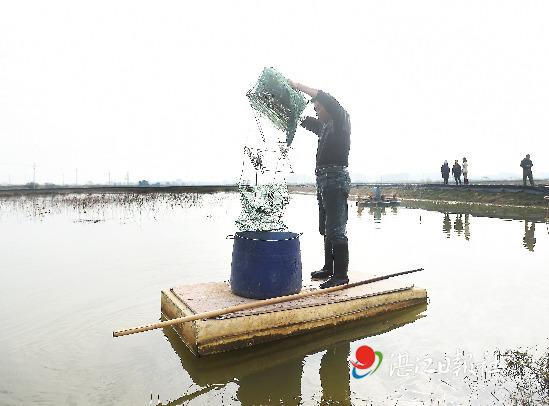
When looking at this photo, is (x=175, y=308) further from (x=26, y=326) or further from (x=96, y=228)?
(x=96, y=228)

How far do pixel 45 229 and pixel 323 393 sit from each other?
1252 cm

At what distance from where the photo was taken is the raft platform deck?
11.2 feet

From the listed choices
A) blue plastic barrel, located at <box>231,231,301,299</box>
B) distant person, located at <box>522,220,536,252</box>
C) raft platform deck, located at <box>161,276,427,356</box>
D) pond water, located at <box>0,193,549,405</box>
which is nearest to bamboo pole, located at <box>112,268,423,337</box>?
raft platform deck, located at <box>161,276,427,356</box>

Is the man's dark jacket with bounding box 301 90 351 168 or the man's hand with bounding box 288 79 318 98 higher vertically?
the man's hand with bounding box 288 79 318 98

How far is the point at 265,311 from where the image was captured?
362 centimetres

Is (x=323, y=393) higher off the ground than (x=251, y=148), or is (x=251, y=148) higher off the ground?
(x=251, y=148)

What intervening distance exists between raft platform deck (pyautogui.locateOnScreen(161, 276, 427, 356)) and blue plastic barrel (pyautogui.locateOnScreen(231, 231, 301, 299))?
0.14 m

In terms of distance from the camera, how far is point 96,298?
5164 mm

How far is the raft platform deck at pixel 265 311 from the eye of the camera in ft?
11.2

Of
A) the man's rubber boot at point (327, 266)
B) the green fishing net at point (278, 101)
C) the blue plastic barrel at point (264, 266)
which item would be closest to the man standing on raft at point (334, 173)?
the man's rubber boot at point (327, 266)

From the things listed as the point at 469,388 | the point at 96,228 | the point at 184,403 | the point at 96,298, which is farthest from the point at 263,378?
the point at 96,228

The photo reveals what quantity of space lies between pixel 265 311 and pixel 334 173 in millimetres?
1801

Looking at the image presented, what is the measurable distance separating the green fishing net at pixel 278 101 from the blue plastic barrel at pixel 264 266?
3.98 feet

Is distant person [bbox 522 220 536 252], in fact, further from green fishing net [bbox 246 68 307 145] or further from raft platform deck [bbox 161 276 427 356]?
green fishing net [bbox 246 68 307 145]
